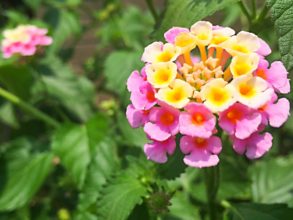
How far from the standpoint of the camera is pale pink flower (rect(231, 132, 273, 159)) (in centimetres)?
79

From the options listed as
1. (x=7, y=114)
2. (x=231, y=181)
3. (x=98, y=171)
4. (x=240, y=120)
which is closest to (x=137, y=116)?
(x=240, y=120)

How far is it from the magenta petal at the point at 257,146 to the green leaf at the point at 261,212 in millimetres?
248

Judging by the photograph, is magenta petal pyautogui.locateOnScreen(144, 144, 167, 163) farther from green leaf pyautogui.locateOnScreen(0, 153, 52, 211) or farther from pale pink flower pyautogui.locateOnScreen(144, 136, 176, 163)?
green leaf pyautogui.locateOnScreen(0, 153, 52, 211)

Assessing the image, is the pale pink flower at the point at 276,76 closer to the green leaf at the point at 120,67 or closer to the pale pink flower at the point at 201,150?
the pale pink flower at the point at 201,150

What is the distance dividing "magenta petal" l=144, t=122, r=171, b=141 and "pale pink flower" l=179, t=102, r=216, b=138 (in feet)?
0.09

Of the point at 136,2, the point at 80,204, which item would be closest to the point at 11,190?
the point at 80,204

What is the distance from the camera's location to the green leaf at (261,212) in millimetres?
1002

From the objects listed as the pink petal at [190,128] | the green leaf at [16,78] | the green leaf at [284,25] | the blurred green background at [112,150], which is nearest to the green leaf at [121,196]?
the blurred green background at [112,150]

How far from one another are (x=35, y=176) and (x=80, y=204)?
35 cm

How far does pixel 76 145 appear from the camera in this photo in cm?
143

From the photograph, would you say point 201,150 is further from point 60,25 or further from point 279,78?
point 60,25

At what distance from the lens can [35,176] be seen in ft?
Result: 4.90

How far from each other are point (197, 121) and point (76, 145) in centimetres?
68

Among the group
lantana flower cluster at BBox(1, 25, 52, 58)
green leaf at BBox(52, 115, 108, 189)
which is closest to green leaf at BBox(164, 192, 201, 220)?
green leaf at BBox(52, 115, 108, 189)
